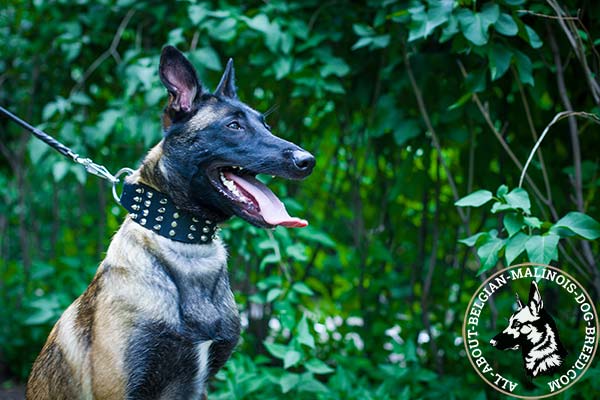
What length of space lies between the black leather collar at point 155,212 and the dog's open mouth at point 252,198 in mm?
180

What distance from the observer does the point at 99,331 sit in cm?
238

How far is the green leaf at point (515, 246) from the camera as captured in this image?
259 centimetres

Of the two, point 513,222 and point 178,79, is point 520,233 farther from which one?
point 178,79

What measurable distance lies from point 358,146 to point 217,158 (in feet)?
8.00

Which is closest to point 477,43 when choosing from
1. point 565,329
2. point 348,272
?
point 565,329

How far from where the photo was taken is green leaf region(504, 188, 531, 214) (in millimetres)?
2635

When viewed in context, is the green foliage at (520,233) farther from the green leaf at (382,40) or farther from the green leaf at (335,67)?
the green leaf at (335,67)

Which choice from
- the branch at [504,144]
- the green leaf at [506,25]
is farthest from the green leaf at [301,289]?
the green leaf at [506,25]

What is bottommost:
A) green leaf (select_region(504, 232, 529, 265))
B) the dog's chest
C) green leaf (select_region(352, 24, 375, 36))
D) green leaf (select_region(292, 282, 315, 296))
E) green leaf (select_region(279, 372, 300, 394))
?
green leaf (select_region(279, 372, 300, 394))

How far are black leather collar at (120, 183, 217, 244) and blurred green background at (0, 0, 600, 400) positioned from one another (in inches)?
42.4

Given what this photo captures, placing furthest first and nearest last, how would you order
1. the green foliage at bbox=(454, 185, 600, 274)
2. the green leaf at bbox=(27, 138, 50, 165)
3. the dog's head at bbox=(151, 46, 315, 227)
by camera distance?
the green leaf at bbox=(27, 138, 50, 165) → the green foliage at bbox=(454, 185, 600, 274) → the dog's head at bbox=(151, 46, 315, 227)

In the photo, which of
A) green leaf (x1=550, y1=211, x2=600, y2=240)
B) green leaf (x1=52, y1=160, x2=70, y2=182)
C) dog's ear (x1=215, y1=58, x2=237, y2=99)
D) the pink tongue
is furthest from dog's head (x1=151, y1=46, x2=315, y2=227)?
green leaf (x1=52, y1=160, x2=70, y2=182)

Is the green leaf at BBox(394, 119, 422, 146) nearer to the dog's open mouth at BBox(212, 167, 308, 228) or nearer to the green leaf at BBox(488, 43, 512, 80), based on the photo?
the green leaf at BBox(488, 43, 512, 80)

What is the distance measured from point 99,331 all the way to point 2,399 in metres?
2.51
